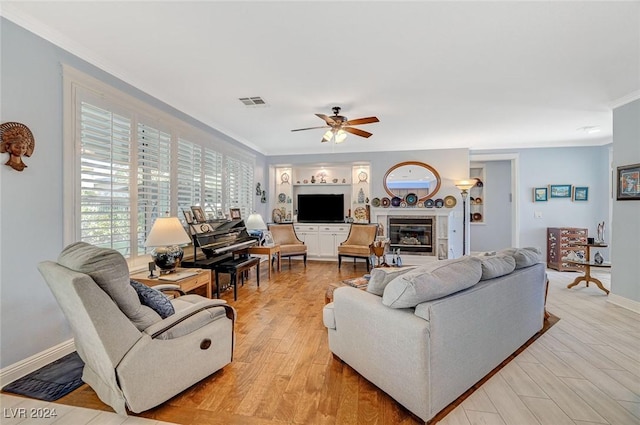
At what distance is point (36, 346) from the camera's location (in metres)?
2.21

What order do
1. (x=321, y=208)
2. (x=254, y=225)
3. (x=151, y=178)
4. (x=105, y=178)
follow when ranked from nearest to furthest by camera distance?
(x=105, y=178), (x=151, y=178), (x=254, y=225), (x=321, y=208)

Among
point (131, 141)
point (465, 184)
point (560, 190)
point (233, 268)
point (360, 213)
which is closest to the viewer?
point (131, 141)

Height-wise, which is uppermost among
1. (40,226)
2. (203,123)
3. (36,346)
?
(203,123)

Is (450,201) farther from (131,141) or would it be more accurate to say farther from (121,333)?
(121,333)

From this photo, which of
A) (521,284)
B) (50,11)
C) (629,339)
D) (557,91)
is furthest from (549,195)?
(50,11)

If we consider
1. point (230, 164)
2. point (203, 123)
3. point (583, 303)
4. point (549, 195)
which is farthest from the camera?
point (549, 195)

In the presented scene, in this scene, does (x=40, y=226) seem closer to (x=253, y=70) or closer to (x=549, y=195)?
(x=253, y=70)

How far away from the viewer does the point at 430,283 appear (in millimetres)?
1697

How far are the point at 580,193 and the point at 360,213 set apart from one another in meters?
4.57

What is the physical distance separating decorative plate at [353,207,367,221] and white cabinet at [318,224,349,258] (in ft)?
1.33

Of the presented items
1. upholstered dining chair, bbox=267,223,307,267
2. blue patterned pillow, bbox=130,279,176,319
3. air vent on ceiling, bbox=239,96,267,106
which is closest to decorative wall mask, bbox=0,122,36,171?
blue patterned pillow, bbox=130,279,176,319

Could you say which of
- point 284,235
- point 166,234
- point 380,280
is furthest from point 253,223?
point 380,280

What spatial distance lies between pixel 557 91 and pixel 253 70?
3565mm

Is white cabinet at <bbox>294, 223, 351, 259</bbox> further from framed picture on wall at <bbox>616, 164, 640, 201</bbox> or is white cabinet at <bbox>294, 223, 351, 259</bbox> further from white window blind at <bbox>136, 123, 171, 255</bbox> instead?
framed picture on wall at <bbox>616, 164, 640, 201</bbox>
